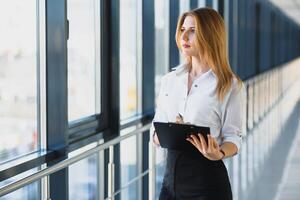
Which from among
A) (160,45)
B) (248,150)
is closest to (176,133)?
(160,45)

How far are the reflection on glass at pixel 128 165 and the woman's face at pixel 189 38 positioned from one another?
833 millimetres

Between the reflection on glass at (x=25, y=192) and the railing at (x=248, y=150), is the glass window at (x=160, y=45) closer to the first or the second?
the railing at (x=248, y=150)

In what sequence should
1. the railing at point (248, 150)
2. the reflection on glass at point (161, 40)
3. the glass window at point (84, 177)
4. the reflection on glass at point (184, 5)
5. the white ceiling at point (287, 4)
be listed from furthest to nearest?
1. the white ceiling at point (287, 4)
2. the reflection on glass at point (184, 5)
3. the reflection on glass at point (161, 40)
4. the glass window at point (84, 177)
5. the railing at point (248, 150)

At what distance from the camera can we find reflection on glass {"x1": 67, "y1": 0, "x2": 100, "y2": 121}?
1273 millimetres

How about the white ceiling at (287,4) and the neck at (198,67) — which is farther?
the white ceiling at (287,4)

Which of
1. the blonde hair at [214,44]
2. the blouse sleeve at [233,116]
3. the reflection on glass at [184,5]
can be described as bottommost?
the blouse sleeve at [233,116]

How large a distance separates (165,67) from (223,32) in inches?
52.1

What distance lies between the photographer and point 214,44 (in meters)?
0.76

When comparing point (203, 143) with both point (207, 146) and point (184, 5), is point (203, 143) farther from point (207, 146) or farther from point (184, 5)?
point (184, 5)

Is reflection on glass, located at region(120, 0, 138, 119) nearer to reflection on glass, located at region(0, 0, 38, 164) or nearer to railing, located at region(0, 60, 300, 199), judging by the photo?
railing, located at region(0, 60, 300, 199)

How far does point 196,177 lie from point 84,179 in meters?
0.62

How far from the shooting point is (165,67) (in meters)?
2.09

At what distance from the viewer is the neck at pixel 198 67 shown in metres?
0.78

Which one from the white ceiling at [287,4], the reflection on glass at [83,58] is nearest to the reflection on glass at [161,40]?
the reflection on glass at [83,58]
